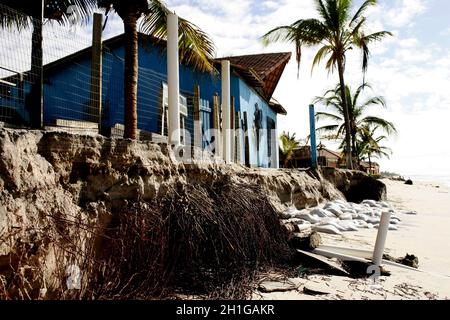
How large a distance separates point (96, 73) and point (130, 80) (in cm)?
67

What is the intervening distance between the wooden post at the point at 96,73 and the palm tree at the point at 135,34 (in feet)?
1.83

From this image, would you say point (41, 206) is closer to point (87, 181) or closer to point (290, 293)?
point (87, 181)

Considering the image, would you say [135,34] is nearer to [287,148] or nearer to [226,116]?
[226,116]

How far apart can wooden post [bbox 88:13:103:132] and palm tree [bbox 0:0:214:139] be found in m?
0.56

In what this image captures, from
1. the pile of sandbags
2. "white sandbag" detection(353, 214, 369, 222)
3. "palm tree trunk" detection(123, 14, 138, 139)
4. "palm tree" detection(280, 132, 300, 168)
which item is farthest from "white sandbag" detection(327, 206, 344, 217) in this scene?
"palm tree" detection(280, 132, 300, 168)

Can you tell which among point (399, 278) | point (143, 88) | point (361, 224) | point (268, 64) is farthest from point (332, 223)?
point (268, 64)

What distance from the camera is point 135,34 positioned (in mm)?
5000

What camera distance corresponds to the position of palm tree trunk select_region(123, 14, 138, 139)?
15.2 ft

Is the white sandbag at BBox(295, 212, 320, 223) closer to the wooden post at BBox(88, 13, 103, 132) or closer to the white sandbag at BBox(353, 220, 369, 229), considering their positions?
the white sandbag at BBox(353, 220, 369, 229)

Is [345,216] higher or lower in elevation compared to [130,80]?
lower

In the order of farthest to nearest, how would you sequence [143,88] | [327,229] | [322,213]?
[143,88] → [322,213] → [327,229]

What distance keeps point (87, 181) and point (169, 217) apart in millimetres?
903

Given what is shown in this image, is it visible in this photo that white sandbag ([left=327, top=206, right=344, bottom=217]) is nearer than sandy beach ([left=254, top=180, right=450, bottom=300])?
No
